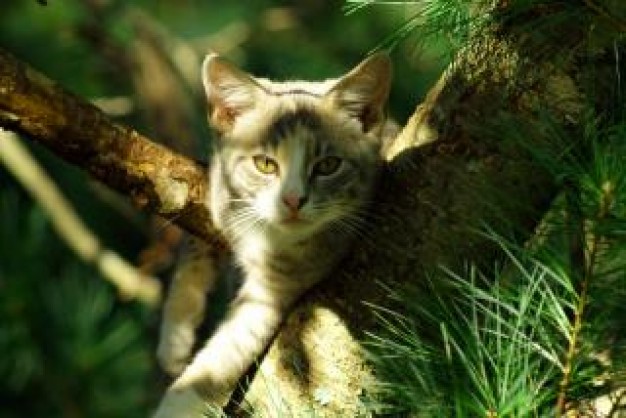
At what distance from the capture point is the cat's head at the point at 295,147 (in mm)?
2148

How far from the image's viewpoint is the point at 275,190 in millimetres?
2195

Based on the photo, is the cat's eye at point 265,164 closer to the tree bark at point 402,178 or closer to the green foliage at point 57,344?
the tree bark at point 402,178

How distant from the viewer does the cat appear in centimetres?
213

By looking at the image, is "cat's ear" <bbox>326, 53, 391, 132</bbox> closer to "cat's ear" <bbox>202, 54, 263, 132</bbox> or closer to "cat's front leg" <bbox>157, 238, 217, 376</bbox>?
"cat's ear" <bbox>202, 54, 263, 132</bbox>

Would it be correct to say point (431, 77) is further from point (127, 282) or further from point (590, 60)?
point (590, 60)

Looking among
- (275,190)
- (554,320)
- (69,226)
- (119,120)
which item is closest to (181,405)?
(275,190)

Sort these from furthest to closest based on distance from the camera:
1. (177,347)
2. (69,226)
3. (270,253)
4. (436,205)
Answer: (69,226), (177,347), (270,253), (436,205)

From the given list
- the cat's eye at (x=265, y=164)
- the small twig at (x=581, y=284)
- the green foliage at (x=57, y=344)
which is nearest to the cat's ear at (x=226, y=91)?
the cat's eye at (x=265, y=164)

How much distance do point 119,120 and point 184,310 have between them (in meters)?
1.26

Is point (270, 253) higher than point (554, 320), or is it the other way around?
point (270, 253)

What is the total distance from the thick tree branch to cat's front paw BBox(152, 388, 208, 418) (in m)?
0.38

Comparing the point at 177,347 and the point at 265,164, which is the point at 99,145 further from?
the point at 177,347

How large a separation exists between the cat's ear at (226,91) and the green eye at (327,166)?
8.6 inches

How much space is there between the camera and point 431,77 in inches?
165
